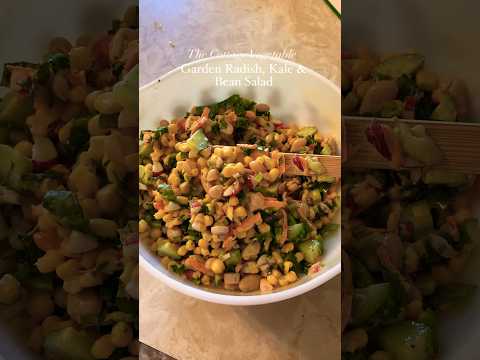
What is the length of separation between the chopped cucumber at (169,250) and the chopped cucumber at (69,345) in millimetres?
232

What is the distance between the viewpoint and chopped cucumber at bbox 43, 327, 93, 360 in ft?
2.81

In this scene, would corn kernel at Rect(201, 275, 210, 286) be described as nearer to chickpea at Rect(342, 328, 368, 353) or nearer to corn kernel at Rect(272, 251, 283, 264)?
corn kernel at Rect(272, 251, 283, 264)

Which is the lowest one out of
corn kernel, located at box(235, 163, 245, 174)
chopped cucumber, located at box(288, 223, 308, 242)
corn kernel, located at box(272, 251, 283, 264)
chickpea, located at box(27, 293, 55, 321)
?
chickpea, located at box(27, 293, 55, 321)

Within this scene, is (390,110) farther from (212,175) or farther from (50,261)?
(50,261)

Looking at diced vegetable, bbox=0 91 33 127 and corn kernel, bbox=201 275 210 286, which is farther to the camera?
Answer: diced vegetable, bbox=0 91 33 127

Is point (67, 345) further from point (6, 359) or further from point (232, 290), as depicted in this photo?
point (232, 290)

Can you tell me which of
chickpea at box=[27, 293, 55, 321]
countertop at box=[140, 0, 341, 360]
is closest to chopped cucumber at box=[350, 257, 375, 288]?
countertop at box=[140, 0, 341, 360]

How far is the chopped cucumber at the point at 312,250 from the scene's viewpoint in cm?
78

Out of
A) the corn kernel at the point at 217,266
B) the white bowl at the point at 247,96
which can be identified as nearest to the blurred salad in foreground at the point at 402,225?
the white bowl at the point at 247,96

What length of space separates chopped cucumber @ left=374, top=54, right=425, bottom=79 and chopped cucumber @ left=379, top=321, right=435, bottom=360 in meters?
0.49

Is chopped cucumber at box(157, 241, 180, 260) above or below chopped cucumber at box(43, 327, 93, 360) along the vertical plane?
above

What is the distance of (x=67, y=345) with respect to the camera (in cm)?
86

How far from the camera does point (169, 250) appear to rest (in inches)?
31.1

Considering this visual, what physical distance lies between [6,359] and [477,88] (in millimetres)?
1014
